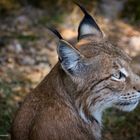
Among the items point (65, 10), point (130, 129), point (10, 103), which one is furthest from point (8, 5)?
point (130, 129)

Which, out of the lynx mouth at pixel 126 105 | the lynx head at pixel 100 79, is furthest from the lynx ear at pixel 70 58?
the lynx mouth at pixel 126 105

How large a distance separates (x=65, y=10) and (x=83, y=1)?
0.34 meters

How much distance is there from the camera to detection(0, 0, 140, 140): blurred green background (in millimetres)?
6945

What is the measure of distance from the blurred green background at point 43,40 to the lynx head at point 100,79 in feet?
5.44

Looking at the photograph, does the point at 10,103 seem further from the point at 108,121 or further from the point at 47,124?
the point at 47,124

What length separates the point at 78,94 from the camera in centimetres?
493

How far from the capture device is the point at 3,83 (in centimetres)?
738

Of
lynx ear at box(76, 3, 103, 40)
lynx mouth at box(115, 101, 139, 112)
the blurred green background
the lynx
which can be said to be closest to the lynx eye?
the lynx

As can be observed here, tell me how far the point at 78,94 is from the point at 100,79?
0.22 m

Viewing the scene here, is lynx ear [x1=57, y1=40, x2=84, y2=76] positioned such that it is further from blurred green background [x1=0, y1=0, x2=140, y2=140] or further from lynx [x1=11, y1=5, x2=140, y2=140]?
blurred green background [x1=0, y1=0, x2=140, y2=140]

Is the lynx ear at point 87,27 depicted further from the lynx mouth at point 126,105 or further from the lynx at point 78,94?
the lynx mouth at point 126,105

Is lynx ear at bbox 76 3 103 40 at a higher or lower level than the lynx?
higher

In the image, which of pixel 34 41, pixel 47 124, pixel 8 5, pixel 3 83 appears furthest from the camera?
pixel 8 5

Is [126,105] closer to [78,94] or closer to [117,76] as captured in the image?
[117,76]
